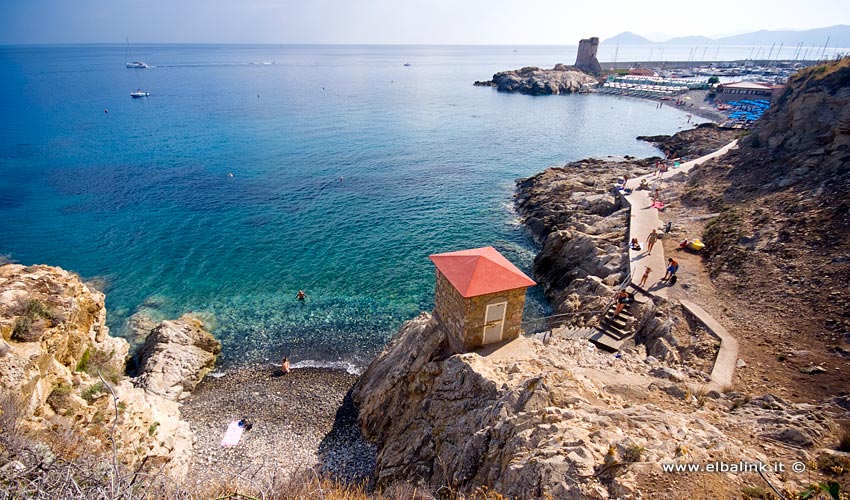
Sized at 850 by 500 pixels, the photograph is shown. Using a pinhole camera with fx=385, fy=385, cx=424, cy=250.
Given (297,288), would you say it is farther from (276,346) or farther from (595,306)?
(595,306)

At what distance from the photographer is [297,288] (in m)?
30.2

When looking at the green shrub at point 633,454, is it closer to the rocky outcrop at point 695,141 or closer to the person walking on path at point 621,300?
the person walking on path at point 621,300

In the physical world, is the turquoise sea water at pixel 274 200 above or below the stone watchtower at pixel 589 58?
below

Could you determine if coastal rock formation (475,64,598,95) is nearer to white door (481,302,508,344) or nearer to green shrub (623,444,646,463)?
white door (481,302,508,344)

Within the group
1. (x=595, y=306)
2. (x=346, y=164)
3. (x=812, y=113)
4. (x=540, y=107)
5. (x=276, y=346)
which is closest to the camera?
(x=595, y=306)

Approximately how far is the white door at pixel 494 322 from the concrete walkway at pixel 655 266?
25.8 ft

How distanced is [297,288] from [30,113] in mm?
88565

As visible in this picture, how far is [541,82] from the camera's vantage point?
5128 inches

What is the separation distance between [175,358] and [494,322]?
743 inches

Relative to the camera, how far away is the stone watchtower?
15525 centimetres

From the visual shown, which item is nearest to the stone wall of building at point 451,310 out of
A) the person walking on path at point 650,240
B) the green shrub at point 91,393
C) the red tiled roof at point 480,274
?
the red tiled roof at point 480,274

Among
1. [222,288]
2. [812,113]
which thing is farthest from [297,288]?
[812,113]

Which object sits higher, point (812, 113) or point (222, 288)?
point (812, 113)

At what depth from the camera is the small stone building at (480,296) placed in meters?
15.5
